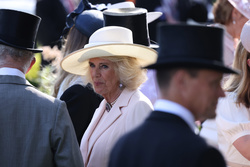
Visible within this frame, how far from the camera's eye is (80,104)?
425cm

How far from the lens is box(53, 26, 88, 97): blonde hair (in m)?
4.78

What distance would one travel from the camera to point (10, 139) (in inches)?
128

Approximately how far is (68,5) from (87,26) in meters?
4.93

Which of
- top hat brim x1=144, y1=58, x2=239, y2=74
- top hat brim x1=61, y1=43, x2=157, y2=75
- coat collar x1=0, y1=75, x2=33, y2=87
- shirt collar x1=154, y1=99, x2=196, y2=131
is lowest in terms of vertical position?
top hat brim x1=61, y1=43, x2=157, y2=75

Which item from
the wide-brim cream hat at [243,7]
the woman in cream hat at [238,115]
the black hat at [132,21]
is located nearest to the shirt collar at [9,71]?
the black hat at [132,21]

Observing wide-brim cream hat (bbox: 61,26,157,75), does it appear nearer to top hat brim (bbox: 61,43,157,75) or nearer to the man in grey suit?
top hat brim (bbox: 61,43,157,75)

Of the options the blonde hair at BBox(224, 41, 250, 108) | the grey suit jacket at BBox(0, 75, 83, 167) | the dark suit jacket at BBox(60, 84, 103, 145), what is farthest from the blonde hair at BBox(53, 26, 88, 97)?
the blonde hair at BBox(224, 41, 250, 108)

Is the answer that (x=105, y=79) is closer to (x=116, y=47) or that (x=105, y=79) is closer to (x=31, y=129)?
(x=116, y=47)

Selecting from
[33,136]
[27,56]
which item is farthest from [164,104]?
[27,56]

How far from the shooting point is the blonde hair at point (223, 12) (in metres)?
5.76

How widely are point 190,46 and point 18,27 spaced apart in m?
1.78

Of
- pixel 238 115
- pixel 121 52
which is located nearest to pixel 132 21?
pixel 121 52

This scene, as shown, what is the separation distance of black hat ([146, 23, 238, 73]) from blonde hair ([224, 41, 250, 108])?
5.44 ft

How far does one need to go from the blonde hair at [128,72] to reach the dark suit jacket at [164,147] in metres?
1.56
